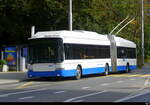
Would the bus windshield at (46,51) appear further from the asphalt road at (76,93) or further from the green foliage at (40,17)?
the green foliage at (40,17)

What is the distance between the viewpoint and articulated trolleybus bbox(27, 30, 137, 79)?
23906mm

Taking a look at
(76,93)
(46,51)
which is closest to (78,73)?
(46,51)

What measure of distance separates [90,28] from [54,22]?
3.82m

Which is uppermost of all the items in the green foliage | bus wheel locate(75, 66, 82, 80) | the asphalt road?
the green foliage

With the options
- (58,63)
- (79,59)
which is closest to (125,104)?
(58,63)

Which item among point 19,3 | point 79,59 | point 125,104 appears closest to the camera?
point 125,104

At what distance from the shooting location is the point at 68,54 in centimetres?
2466

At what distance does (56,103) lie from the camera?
12.7 meters

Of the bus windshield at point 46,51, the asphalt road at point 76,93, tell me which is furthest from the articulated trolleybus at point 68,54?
the asphalt road at point 76,93

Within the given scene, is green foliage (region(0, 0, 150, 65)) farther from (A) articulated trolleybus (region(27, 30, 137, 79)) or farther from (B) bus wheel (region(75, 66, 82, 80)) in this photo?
(B) bus wheel (region(75, 66, 82, 80))

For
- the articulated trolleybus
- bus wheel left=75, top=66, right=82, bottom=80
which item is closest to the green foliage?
the articulated trolleybus

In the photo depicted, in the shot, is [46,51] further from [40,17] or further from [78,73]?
[40,17]

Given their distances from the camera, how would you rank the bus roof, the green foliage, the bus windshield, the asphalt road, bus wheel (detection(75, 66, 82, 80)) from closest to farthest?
1. the asphalt road
2. the bus windshield
3. the bus roof
4. bus wheel (detection(75, 66, 82, 80))
5. the green foliage

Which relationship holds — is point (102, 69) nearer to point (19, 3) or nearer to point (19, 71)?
point (19, 71)
